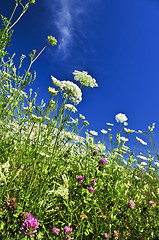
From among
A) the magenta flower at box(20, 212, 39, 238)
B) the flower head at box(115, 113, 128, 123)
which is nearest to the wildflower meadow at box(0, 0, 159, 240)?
the magenta flower at box(20, 212, 39, 238)

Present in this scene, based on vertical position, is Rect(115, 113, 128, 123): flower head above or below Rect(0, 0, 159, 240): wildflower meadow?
above

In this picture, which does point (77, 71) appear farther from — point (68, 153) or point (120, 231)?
point (120, 231)

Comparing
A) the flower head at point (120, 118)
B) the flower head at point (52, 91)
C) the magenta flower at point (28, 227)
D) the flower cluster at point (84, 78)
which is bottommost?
the magenta flower at point (28, 227)

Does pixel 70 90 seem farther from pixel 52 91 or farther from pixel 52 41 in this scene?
pixel 52 41

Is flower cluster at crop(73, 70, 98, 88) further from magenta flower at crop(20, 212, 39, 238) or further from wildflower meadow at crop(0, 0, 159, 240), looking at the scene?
magenta flower at crop(20, 212, 39, 238)

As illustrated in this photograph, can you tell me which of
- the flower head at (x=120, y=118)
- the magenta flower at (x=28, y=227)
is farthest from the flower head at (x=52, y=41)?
the flower head at (x=120, y=118)

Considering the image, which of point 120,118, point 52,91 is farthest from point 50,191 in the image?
point 120,118

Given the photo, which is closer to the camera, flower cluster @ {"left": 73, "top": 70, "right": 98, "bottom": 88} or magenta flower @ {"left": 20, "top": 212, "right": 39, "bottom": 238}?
magenta flower @ {"left": 20, "top": 212, "right": 39, "bottom": 238}

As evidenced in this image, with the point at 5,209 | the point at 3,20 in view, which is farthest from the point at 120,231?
the point at 3,20

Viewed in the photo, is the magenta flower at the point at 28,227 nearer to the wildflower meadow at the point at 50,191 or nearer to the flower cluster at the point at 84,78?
the wildflower meadow at the point at 50,191

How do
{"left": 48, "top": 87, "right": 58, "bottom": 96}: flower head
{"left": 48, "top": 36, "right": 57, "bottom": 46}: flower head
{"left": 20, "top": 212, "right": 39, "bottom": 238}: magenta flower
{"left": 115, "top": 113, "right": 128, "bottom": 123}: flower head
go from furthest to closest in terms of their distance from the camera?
{"left": 115, "top": 113, "right": 128, "bottom": 123}: flower head, {"left": 48, "top": 36, "right": 57, "bottom": 46}: flower head, {"left": 48, "top": 87, "right": 58, "bottom": 96}: flower head, {"left": 20, "top": 212, "right": 39, "bottom": 238}: magenta flower

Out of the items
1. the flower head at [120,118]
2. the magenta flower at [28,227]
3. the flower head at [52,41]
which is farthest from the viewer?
the flower head at [120,118]

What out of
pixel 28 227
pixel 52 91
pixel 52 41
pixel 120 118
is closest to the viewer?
pixel 28 227

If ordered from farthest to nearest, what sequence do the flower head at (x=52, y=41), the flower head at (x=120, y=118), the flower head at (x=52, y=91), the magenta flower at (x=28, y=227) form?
the flower head at (x=120, y=118) < the flower head at (x=52, y=41) < the flower head at (x=52, y=91) < the magenta flower at (x=28, y=227)
